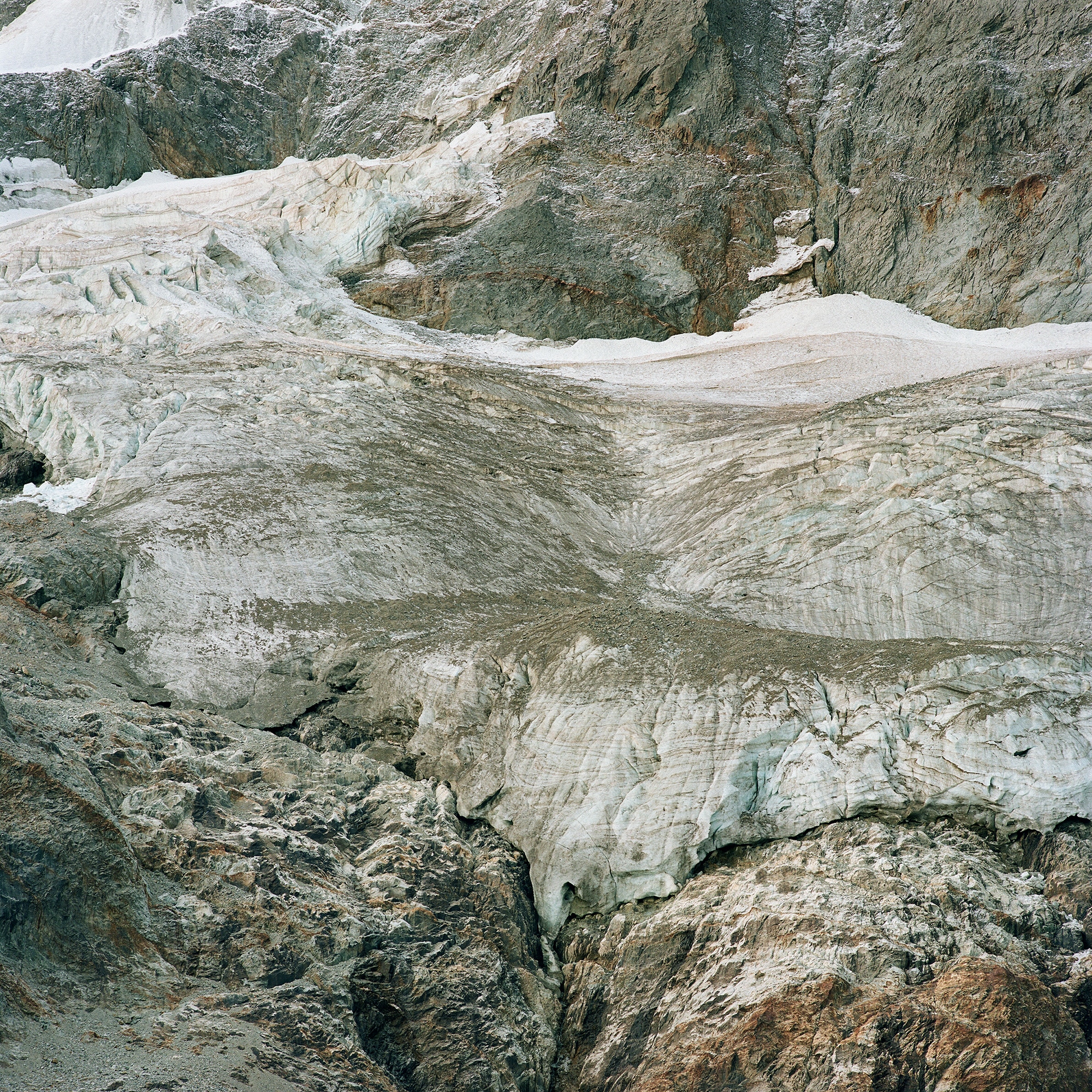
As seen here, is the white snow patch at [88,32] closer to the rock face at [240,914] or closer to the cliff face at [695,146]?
the cliff face at [695,146]

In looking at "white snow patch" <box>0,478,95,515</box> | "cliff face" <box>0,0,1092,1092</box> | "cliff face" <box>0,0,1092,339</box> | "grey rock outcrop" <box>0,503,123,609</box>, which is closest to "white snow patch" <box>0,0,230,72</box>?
"cliff face" <box>0,0,1092,339</box>

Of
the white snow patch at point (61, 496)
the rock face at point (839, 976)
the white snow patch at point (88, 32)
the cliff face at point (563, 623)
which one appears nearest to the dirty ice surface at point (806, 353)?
the cliff face at point (563, 623)

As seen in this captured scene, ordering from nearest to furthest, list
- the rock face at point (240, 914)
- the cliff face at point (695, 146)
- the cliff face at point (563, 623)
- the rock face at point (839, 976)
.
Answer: the rock face at point (240, 914) < the rock face at point (839, 976) < the cliff face at point (563, 623) < the cliff face at point (695, 146)

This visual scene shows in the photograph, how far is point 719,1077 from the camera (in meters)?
10.1

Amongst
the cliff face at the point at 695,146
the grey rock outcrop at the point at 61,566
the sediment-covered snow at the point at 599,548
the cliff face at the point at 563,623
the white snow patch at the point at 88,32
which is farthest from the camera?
the white snow patch at the point at 88,32

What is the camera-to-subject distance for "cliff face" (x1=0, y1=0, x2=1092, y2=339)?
3247cm

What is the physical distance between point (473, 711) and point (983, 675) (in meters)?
6.38

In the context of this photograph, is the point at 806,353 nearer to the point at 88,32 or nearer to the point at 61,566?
the point at 61,566

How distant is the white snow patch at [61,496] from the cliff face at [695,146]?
14.3 meters

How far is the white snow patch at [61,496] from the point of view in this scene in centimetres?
1972

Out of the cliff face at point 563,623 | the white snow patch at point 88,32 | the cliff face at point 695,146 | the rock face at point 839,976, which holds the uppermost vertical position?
the white snow patch at point 88,32

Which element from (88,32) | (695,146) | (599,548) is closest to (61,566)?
(599,548)

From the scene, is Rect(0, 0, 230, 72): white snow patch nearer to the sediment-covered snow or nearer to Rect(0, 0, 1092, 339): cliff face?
Rect(0, 0, 1092, 339): cliff face

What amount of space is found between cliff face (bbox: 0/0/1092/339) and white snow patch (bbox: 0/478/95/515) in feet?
46.8
